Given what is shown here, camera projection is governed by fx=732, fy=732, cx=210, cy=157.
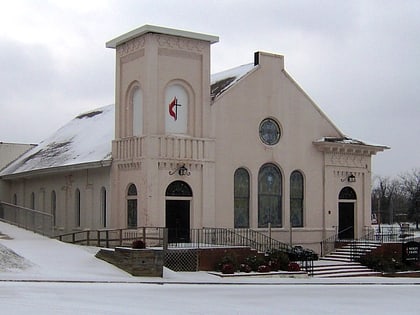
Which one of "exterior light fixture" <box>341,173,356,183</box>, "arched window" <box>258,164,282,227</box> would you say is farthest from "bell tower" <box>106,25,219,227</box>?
"exterior light fixture" <box>341,173,356,183</box>

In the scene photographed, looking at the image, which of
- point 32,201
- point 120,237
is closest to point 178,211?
point 120,237

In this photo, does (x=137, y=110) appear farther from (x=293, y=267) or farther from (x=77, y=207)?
(x=293, y=267)

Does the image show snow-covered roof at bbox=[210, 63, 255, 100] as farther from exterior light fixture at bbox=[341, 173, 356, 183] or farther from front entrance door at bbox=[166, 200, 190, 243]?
exterior light fixture at bbox=[341, 173, 356, 183]

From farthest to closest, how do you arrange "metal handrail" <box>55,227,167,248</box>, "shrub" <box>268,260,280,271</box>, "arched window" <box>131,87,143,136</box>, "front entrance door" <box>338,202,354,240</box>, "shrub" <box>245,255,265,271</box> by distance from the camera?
"front entrance door" <box>338,202,354,240</box> → "arched window" <box>131,87,143,136</box> → "metal handrail" <box>55,227,167,248</box> → "shrub" <box>268,260,280,271</box> → "shrub" <box>245,255,265,271</box>

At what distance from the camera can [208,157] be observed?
34.1m

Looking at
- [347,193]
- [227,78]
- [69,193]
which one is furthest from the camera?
[69,193]

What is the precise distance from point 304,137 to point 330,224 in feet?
15.8

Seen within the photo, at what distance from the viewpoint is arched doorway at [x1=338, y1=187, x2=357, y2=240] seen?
3947 centimetres

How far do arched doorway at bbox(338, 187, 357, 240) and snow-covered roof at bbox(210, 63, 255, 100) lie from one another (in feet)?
28.3

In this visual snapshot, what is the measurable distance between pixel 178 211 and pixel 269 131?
271 inches

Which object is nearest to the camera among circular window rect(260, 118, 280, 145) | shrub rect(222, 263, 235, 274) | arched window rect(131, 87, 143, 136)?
shrub rect(222, 263, 235, 274)

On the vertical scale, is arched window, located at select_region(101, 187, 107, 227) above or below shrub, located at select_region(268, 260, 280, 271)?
above

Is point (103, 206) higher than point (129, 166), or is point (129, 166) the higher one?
point (129, 166)

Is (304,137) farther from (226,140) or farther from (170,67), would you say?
(170,67)
